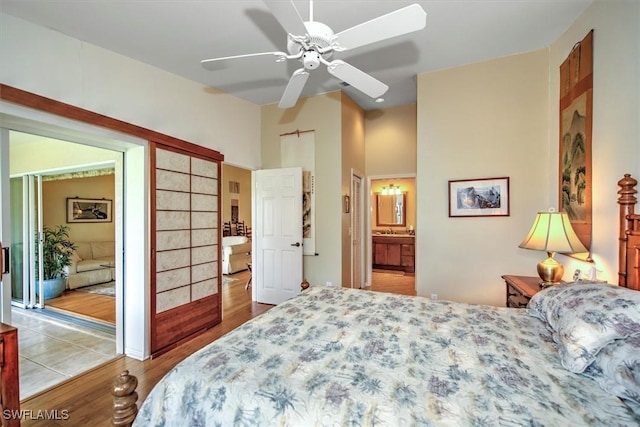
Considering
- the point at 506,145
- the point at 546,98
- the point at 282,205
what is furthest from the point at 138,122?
the point at 546,98

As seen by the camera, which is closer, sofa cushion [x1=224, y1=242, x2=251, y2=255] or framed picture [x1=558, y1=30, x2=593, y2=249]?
framed picture [x1=558, y1=30, x2=593, y2=249]

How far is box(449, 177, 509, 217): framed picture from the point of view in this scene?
311cm

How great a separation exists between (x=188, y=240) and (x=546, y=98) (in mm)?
4129

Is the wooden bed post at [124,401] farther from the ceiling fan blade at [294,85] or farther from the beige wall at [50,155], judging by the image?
the beige wall at [50,155]

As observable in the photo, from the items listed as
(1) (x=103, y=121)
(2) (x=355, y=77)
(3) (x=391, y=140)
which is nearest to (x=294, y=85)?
(2) (x=355, y=77)

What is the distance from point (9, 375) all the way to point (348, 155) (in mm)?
3904

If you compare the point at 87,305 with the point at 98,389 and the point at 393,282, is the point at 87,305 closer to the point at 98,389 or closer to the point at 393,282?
the point at 98,389

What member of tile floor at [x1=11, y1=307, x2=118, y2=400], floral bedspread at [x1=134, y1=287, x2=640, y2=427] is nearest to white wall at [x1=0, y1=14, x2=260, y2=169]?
tile floor at [x1=11, y1=307, x2=118, y2=400]

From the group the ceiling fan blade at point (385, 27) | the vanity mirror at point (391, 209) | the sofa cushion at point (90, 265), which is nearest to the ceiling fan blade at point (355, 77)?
the ceiling fan blade at point (385, 27)

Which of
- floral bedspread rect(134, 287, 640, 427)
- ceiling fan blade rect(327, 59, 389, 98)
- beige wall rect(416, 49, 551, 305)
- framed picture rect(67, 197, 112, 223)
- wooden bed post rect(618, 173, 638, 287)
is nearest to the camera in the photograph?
floral bedspread rect(134, 287, 640, 427)

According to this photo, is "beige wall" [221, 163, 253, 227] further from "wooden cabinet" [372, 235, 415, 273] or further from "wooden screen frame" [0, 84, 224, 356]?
"wooden screen frame" [0, 84, 224, 356]

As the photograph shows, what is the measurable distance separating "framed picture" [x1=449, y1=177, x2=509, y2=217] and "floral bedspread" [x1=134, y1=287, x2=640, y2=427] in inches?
71.6

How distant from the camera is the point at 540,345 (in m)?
1.35

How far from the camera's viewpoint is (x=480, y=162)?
321 cm
